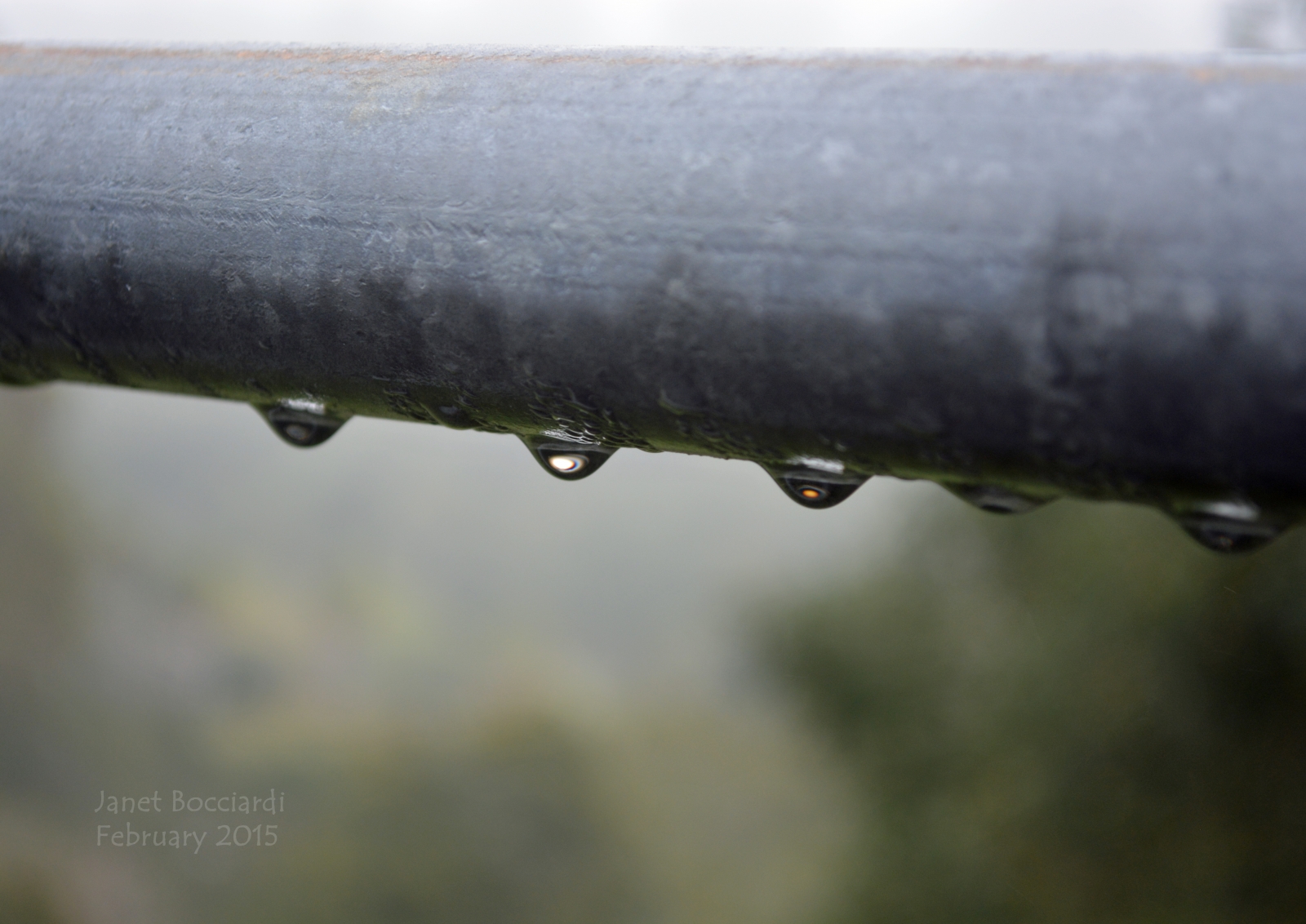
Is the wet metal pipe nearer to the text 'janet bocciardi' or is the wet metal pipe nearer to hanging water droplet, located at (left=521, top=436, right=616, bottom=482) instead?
hanging water droplet, located at (left=521, top=436, right=616, bottom=482)

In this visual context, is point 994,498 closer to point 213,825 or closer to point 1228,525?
point 1228,525

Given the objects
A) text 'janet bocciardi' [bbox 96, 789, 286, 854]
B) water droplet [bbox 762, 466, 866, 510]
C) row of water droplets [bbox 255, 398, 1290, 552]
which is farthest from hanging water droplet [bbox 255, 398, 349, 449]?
text 'janet bocciardi' [bbox 96, 789, 286, 854]

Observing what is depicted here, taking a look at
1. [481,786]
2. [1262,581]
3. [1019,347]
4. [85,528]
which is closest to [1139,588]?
[1262,581]

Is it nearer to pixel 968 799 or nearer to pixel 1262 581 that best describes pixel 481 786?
pixel 968 799

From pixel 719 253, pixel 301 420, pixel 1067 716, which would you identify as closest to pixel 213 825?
pixel 1067 716

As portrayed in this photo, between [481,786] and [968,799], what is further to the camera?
[481,786]

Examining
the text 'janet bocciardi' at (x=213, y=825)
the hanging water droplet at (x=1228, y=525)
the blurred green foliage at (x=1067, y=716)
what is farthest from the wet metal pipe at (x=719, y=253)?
the text 'janet bocciardi' at (x=213, y=825)
